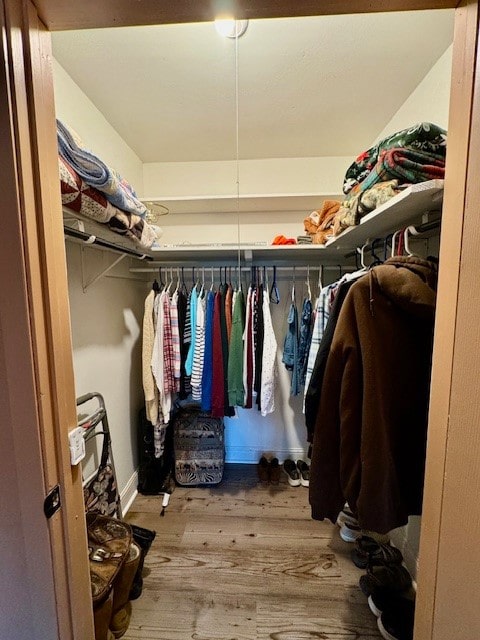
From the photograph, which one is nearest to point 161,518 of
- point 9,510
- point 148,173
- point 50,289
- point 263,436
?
point 263,436

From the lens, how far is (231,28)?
3.59ft

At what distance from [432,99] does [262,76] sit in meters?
0.81

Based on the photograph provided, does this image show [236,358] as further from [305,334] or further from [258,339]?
[305,334]

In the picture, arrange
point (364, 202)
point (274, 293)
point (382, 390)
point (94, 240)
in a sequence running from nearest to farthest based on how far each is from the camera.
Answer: point (382, 390), point (364, 202), point (94, 240), point (274, 293)

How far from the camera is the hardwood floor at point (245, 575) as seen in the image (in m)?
1.20

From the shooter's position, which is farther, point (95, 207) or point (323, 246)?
point (323, 246)

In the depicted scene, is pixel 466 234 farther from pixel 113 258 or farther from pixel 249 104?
pixel 113 258

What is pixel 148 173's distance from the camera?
2.12 meters

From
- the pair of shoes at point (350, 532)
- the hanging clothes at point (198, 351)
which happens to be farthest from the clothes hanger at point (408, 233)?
the pair of shoes at point (350, 532)

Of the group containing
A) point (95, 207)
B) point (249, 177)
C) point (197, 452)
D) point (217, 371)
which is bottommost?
point (197, 452)

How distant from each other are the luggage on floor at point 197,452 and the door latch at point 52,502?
4.91 ft

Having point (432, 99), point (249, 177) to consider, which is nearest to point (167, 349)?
point (249, 177)

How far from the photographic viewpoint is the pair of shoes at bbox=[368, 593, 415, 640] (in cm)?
110

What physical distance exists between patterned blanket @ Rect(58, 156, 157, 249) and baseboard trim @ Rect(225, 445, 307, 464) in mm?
1896
